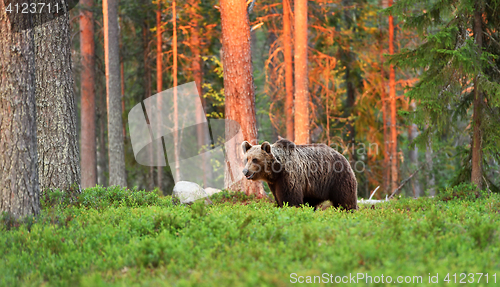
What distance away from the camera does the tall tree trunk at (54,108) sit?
32.3 ft

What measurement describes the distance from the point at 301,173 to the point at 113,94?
1173cm

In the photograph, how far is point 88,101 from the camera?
815 inches

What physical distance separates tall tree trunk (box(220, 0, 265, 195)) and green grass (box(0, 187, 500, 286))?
5353 millimetres

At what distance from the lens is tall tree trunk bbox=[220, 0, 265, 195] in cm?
1259

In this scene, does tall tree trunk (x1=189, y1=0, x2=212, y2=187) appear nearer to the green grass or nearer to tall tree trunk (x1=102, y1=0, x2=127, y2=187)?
tall tree trunk (x1=102, y1=0, x2=127, y2=187)

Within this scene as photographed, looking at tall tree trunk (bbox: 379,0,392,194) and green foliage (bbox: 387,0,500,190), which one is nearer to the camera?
green foliage (bbox: 387,0,500,190)

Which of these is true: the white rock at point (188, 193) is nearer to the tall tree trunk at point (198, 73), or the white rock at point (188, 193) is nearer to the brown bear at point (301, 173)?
the brown bear at point (301, 173)

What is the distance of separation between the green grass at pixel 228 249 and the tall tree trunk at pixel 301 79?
8.26 m

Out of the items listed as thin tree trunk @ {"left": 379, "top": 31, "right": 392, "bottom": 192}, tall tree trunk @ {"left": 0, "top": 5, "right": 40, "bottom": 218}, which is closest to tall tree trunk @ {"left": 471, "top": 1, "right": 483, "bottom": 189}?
thin tree trunk @ {"left": 379, "top": 31, "right": 392, "bottom": 192}

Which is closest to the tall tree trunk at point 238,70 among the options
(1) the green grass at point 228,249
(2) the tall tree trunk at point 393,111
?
(1) the green grass at point 228,249

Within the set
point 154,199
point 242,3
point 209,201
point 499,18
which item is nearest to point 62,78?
point 154,199

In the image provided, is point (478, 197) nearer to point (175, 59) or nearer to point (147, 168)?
point (175, 59)

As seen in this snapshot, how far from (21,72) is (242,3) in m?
6.91

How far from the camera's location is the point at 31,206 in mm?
7645
